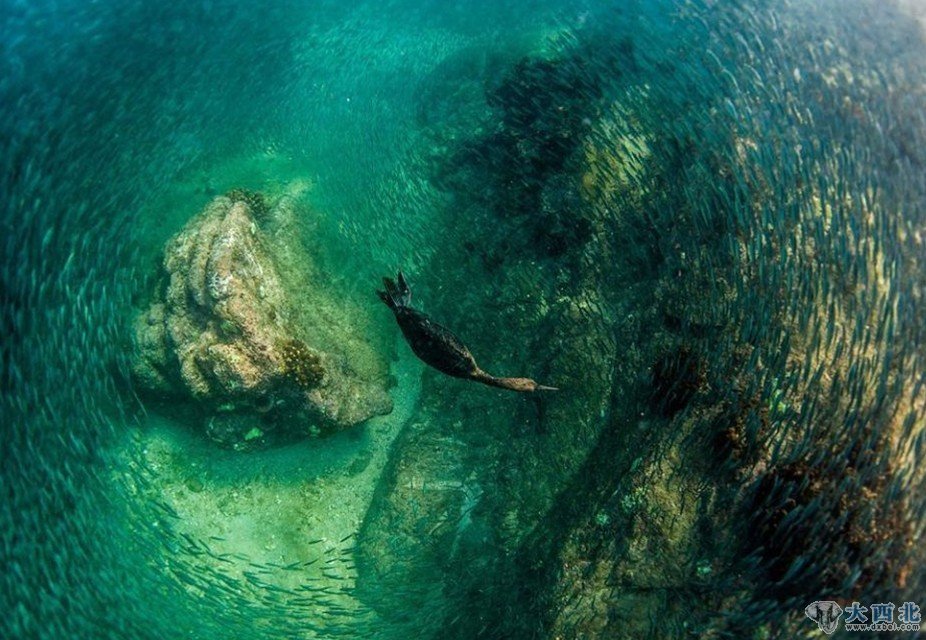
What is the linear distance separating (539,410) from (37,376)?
255 inches

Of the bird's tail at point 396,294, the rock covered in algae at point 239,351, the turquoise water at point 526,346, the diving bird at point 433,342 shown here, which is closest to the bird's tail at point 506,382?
the diving bird at point 433,342

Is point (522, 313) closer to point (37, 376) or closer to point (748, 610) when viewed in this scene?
point (748, 610)

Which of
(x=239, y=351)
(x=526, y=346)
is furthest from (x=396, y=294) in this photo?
(x=239, y=351)

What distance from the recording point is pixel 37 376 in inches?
235

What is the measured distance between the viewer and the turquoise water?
4.23m

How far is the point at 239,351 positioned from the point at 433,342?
11.1 ft

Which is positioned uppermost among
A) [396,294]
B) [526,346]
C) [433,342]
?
[396,294]

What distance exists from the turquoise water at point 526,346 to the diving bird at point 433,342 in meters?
1.78

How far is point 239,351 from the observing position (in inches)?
247

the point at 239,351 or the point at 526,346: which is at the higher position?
the point at 239,351

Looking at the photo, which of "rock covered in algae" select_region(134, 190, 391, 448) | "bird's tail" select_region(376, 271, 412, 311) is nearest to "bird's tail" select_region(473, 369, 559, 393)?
"bird's tail" select_region(376, 271, 412, 311)

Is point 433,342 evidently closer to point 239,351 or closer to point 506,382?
point 506,382

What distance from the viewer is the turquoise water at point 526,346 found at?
4230 mm

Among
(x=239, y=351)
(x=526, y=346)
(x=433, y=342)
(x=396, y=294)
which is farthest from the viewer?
(x=526, y=346)
